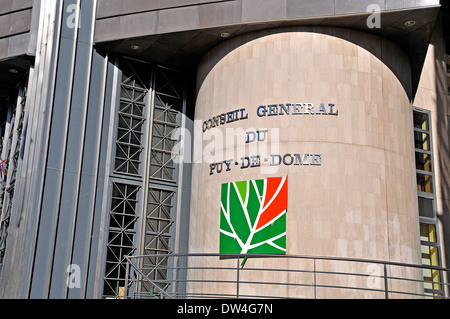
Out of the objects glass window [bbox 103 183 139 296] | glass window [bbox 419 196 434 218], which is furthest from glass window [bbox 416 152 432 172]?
glass window [bbox 103 183 139 296]

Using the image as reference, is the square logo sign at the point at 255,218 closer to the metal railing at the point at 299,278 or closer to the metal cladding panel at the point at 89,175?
the metal railing at the point at 299,278

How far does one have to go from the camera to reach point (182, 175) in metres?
20.2

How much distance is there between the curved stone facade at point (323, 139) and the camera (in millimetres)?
16141

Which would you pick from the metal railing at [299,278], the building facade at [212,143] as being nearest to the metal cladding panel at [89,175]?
the building facade at [212,143]

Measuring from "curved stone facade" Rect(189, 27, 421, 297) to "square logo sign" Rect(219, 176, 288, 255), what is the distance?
0.25 m

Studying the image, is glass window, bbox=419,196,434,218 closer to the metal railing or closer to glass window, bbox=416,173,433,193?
glass window, bbox=416,173,433,193

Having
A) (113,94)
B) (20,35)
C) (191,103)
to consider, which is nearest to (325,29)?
(191,103)

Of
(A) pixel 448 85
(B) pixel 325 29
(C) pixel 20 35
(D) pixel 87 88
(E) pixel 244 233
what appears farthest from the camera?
(A) pixel 448 85

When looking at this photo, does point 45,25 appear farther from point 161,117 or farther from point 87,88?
point 161,117

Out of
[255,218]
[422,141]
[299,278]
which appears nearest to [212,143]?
[255,218]

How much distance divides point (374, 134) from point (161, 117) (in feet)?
24.8

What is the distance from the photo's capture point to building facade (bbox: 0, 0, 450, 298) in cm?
1636

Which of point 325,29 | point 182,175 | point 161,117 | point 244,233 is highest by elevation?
point 325,29

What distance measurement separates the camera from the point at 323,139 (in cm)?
1666
